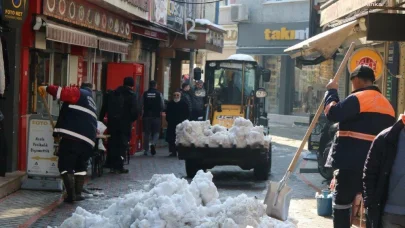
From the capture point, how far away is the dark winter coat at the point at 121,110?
15.6 meters

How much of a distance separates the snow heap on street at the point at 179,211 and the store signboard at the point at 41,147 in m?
4.38

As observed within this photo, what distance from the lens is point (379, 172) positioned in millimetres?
5980

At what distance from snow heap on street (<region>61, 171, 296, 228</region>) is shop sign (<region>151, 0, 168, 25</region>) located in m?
13.4

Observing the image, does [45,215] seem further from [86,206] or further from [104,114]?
[104,114]

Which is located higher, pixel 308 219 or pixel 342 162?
pixel 342 162

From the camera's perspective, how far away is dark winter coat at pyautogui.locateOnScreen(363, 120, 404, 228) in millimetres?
5898

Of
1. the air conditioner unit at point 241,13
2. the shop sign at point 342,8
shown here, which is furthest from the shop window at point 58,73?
the air conditioner unit at point 241,13

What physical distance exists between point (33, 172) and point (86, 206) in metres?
1.39


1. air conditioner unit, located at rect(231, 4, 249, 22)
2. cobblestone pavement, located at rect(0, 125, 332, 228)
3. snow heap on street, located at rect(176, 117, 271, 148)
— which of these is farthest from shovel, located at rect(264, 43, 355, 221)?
air conditioner unit, located at rect(231, 4, 249, 22)

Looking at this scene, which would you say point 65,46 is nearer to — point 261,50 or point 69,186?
point 69,186

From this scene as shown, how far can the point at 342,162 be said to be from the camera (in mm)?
7727

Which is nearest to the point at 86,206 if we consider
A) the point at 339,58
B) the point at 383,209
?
the point at 383,209

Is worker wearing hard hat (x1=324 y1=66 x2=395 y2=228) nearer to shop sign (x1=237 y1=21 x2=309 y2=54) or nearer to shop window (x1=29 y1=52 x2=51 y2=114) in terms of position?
shop window (x1=29 y1=52 x2=51 y2=114)

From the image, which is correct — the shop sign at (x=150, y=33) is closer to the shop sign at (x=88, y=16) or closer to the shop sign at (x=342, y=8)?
the shop sign at (x=88, y=16)
